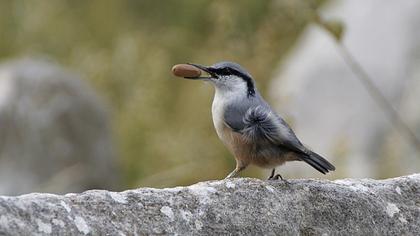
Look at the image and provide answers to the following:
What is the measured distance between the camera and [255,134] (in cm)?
486

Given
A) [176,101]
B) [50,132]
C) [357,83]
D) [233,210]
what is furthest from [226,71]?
[176,101]

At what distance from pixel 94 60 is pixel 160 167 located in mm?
1815

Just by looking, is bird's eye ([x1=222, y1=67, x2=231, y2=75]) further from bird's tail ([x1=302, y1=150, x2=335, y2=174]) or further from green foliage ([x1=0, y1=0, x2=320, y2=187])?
green foliage ([x1=0, y1=0, x2=320, y2=187])

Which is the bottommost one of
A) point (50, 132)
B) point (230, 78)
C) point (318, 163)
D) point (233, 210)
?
point (233, 210)

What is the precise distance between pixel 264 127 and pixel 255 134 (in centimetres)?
6

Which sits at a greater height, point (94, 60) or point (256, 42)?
point (94, 60)

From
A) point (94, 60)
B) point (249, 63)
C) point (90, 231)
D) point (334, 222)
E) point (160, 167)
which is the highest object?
point (94, 60)

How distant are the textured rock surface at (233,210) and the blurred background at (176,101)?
11.8ft

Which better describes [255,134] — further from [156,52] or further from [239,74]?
[156,52]

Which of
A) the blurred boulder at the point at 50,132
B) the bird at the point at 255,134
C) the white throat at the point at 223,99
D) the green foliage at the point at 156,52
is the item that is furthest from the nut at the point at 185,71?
the blurred boulder at the point at 50,132

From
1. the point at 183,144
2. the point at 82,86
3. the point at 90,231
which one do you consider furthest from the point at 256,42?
the point at 90,231

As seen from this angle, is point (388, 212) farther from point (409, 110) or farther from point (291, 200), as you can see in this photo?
point (409, 110)

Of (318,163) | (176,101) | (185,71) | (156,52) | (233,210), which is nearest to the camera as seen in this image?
(233,210)

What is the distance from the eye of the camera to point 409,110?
8961mm
